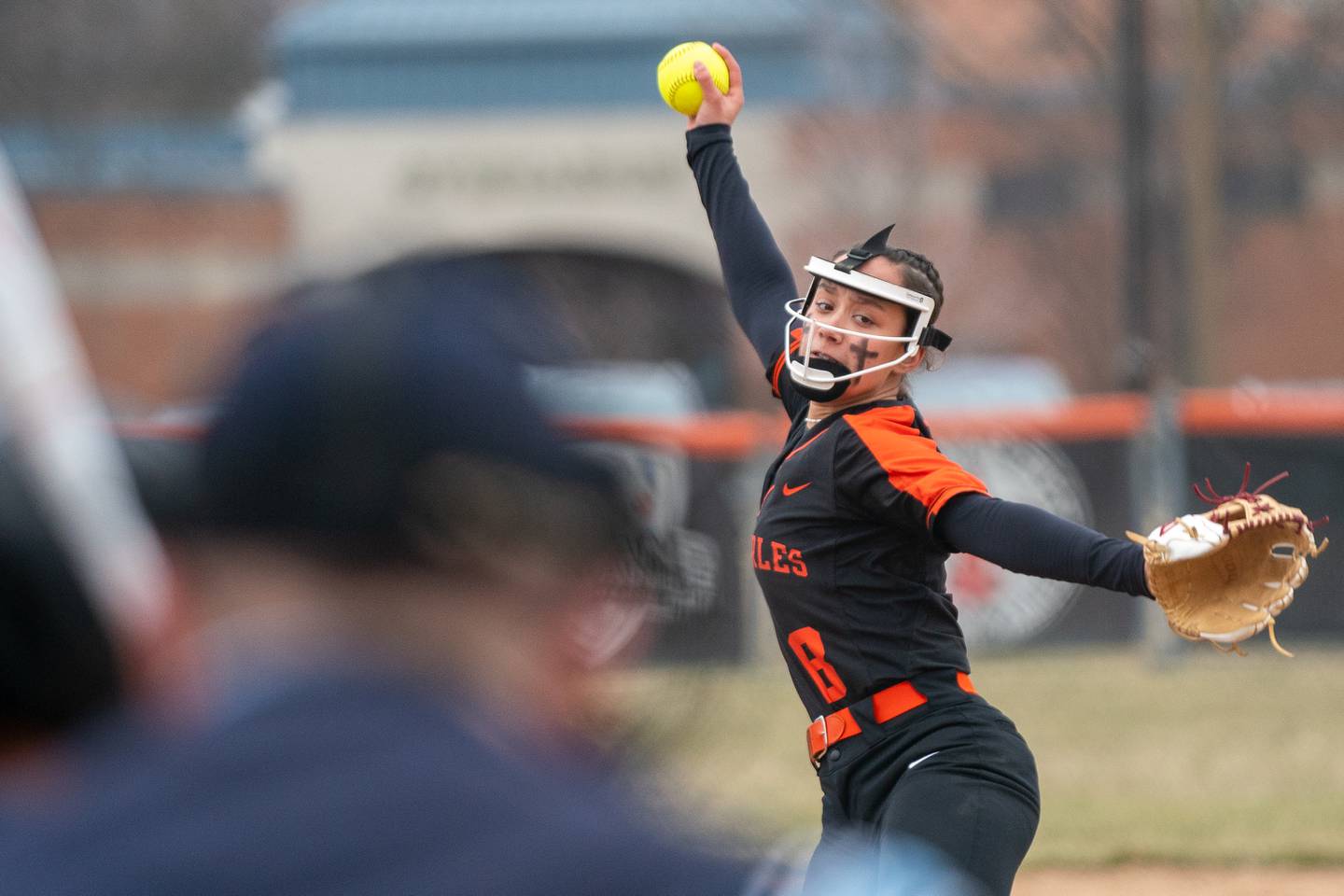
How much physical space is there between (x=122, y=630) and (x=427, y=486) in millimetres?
373

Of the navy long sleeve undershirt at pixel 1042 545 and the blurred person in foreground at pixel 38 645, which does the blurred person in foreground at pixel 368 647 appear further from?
the navy long sleeve undershirt at pixel 1042 545

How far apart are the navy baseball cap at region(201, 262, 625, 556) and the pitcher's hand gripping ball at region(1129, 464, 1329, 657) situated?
2.18 m

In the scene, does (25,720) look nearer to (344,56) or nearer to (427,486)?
(427,486)

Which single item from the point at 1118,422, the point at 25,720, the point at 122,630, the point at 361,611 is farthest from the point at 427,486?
the point at 1118,422

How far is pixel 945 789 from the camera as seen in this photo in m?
3.64

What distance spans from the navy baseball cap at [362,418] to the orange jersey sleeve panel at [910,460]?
2.38m

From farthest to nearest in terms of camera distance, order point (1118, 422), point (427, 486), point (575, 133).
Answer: point (575, 133), point (1118, 422), point (427, 486)

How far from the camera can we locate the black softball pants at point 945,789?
3590 millimetres

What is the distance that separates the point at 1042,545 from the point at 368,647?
2347 millimetres

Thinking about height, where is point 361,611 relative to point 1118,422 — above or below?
above

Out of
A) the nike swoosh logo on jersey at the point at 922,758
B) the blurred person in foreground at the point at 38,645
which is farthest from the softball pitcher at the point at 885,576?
the blurred person in foreground at the point at 38,645

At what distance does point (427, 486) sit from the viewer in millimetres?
1287

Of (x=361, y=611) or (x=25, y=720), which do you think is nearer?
(x=361, y=611)

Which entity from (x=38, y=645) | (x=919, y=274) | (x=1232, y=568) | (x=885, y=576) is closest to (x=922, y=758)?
(x=885, y=576)
